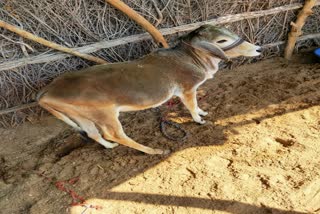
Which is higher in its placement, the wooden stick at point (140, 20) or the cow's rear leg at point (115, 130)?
the wooden stick at point (140, 20)

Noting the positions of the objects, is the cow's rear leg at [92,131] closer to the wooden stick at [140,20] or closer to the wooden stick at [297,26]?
the wooden stick at [140,20]

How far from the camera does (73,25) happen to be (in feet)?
12.8

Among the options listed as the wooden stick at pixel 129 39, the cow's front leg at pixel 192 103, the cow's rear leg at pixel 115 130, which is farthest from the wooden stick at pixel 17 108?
the cow's front leg at pixel 192 103

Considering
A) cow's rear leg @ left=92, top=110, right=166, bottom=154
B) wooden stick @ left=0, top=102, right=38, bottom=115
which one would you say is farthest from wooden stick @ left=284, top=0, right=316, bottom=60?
wooden stick @ left=0, top=102, right=38, bottom=115

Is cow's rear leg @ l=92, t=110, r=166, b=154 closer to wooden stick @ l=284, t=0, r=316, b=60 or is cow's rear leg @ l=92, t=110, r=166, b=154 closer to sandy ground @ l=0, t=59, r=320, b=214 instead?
sandy ground @ l=0, t=59, r=320, b=214

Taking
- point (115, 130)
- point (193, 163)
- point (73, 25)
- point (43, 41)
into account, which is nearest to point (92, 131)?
point (115, 130)

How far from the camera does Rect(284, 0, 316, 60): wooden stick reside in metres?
4.71

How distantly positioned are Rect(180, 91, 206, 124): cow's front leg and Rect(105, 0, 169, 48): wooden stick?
3.42 feet

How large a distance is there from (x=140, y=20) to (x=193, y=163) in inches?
73.3

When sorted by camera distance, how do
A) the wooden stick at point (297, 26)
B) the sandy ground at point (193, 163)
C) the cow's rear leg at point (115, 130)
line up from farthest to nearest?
the wooden stick at point (297, 26) < the cow's rear leg at point (115, 130) < the sandy ground at point (193, 163)

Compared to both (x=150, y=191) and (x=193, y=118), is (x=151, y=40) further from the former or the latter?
(x=150, y=191)

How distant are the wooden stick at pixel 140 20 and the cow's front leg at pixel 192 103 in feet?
3.42

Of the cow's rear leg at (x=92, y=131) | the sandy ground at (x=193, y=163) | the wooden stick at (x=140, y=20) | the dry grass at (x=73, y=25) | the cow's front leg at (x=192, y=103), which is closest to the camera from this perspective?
the sandy ground at (x=193, y=163)

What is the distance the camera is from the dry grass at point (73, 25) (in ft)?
12.1
